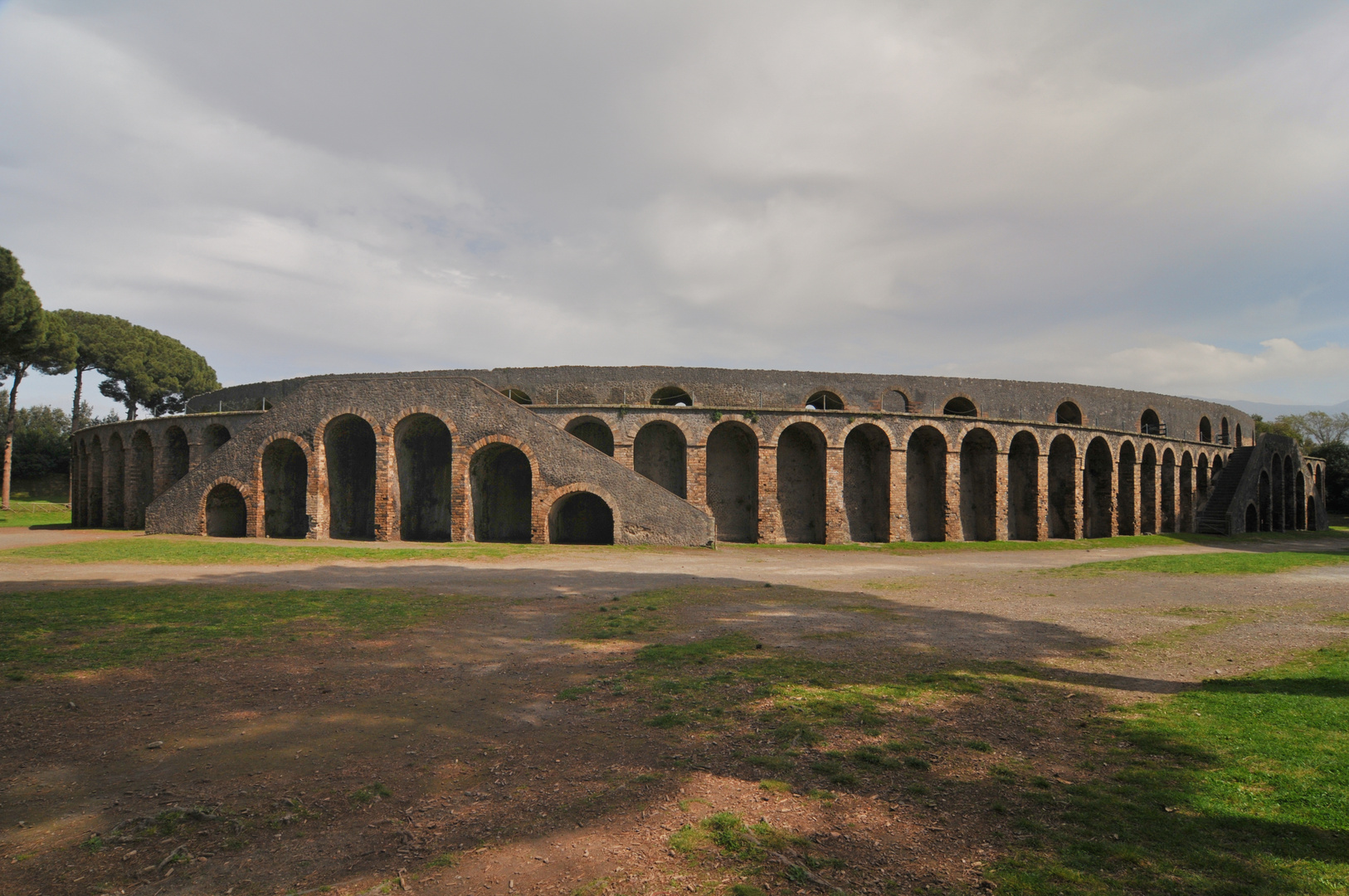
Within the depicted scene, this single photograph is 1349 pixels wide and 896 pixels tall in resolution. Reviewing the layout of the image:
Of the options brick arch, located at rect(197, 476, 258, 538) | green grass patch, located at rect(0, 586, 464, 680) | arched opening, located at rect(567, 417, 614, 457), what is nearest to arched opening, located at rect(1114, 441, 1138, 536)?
arched opening, located at rect(567, 417, 614, 457)

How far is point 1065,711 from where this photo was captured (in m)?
4.64

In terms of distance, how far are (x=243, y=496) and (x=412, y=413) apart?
6008mm

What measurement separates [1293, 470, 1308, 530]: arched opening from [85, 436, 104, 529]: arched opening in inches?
2388

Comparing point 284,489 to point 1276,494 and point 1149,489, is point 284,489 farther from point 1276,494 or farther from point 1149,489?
point 1276,494

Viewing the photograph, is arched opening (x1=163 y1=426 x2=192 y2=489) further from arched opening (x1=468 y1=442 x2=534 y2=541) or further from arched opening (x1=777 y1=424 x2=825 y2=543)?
arched opening (x1=777 y1=424 x2=825 y2=543)

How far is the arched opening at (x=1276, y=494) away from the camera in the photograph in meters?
33.0

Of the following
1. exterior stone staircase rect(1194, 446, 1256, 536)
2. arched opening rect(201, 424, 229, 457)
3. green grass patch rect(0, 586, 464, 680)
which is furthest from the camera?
exterior stone staircase rect(1194, 446, 1256, 536)

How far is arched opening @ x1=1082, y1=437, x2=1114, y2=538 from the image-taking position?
26625 mm

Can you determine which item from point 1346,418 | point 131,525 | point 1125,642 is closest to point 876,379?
point 1125,642

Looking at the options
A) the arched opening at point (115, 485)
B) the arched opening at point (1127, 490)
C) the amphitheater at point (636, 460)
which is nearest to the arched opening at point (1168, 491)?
the amphitheater at point (636, 460)

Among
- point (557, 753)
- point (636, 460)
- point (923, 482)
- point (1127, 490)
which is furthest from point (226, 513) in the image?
point (1127, 490)

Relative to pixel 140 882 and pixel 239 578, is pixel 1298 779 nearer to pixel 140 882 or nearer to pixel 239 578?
pixel 140 882

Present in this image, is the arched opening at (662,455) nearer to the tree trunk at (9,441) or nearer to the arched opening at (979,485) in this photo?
the arched opening at (979,485)

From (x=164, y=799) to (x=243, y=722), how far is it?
116 centimetres
